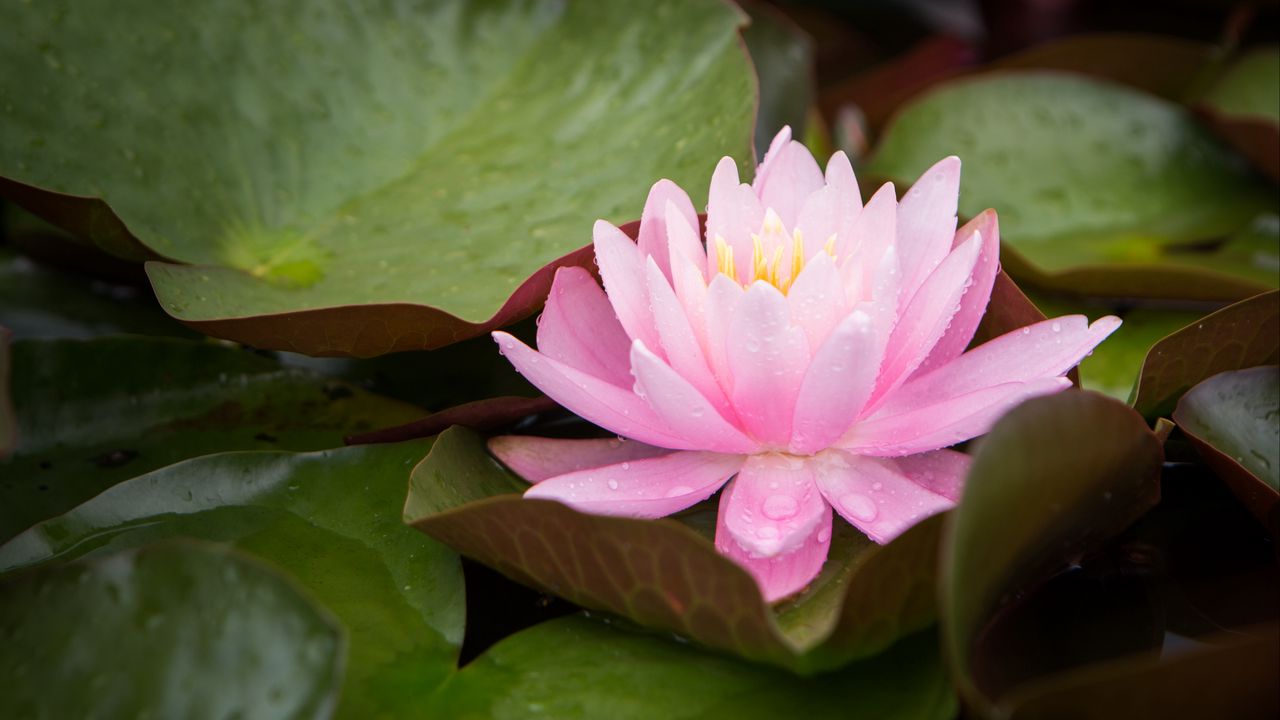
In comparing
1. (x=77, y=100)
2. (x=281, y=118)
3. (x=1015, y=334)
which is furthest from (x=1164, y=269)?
(x=77, y=100)

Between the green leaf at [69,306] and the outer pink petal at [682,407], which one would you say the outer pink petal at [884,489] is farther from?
the green leaf at [69,306]

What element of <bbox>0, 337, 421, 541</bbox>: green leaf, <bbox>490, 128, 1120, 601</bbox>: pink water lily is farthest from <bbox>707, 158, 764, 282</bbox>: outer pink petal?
<bbox>0, 337, 421, 541</bbox>: green leaf

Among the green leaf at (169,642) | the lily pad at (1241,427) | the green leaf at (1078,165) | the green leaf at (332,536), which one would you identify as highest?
the green leaf at (169,642)

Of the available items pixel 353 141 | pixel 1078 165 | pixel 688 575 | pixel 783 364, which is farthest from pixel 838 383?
pixel 1078 165

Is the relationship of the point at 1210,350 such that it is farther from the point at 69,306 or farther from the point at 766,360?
the point at 69,306

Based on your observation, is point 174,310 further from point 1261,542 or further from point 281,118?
point 1261,542

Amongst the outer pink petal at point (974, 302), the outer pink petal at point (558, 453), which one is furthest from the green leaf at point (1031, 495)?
the outer pink petal at point (558, 453)

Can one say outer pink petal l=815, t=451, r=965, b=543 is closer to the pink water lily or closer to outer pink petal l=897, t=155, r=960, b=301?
the pink water lily
